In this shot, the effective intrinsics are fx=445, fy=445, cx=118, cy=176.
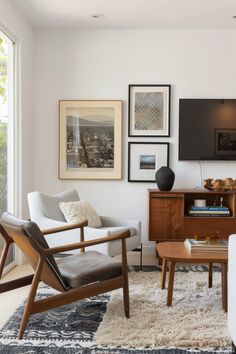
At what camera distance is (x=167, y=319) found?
10.1ft

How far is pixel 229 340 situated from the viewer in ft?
9.00

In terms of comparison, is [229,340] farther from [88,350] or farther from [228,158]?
[228,158]

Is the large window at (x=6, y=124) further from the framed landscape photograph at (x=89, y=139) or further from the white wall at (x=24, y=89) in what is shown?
the framed landscape photograph at (x=89, y=139)

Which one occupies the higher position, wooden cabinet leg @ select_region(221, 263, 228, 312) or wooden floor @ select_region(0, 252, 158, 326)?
wooden cabinet leg @ select_region(221, 263, 228, 312)

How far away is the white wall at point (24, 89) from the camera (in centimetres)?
456

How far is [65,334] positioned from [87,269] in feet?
1.43

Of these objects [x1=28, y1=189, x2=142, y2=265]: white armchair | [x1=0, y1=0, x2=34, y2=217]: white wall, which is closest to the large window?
[x1=0, y1=0, x2=34, y2=217]: white wall

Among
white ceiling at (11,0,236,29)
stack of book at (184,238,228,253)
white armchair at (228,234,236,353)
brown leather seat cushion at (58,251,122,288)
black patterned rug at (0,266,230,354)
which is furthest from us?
white ceiling at (11,0,236,29)

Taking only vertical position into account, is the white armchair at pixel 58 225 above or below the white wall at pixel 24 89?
below

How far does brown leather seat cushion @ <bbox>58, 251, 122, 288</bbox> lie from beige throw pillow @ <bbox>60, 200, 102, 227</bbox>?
0.91 meters

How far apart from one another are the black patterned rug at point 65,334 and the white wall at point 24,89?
5.86ft

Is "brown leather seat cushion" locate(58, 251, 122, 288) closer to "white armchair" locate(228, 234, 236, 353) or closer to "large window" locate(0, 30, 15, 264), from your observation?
"white armchair" locate(228, 234, 236, 353)

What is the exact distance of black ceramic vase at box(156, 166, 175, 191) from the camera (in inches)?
192

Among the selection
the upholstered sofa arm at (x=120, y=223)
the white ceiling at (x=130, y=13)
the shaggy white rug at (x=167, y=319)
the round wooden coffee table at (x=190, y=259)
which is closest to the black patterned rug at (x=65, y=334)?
the shaggy white rug at (x=167, y=319)
